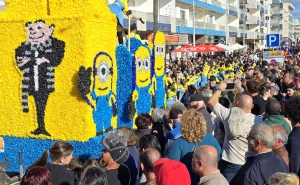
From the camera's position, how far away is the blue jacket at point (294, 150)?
Result: 425 centimetres

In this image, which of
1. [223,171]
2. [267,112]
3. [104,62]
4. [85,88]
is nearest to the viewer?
[223,171]

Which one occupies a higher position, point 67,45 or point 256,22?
point 256,22

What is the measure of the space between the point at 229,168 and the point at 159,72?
17.5ft

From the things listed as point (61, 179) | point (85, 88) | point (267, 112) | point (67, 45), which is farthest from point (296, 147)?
point (67, 45)

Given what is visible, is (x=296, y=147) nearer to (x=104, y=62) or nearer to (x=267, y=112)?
(x=267, y=112)

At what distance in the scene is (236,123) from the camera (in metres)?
4.89

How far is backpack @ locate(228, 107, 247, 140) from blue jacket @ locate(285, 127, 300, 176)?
627mm

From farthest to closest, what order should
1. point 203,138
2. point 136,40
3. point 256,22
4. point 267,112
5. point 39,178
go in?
point 256,22 → point 136,40 → point 267,112 → point 203,138 → point 39,178

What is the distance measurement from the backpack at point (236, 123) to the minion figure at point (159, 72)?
4749 millimetres

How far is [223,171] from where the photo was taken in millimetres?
5082

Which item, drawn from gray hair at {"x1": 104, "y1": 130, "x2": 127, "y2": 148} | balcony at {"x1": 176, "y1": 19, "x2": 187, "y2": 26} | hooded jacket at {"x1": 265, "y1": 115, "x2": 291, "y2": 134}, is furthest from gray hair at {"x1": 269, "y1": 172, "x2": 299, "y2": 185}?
balcony at {"x1": 176, "y1": 19, "x2": 187, "y2": 26}

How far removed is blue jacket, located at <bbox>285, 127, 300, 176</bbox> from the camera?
425 centimetres

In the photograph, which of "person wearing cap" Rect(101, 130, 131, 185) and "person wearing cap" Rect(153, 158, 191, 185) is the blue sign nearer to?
"person wearing cap" Rect(101, 130, 131, 185)

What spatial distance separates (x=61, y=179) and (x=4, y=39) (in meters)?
4.07
